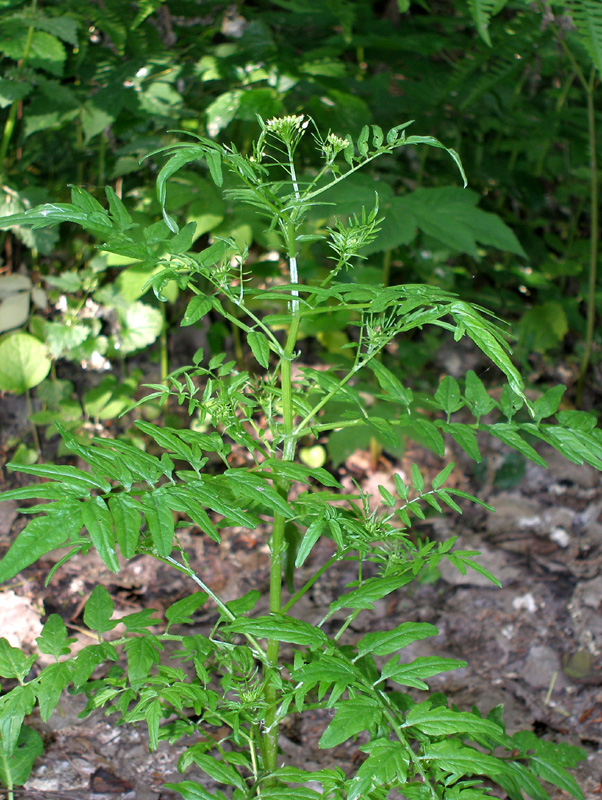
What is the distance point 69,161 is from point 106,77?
37cm

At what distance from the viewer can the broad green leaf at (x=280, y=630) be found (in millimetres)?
792

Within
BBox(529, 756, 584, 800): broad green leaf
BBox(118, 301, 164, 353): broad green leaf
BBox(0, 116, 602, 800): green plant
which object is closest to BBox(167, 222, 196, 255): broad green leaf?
BBox(0, 116, 602, 800): green plant

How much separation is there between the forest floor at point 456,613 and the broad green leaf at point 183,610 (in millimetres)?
388

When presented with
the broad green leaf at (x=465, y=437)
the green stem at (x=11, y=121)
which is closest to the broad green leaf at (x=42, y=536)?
the broad green leaf at (x=465, y=437)

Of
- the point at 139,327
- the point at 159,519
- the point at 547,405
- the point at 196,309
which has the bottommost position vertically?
the point at 139,327

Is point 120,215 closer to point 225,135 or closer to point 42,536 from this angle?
point 42,536

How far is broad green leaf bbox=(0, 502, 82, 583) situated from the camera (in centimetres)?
59

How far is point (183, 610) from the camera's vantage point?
3.21ft

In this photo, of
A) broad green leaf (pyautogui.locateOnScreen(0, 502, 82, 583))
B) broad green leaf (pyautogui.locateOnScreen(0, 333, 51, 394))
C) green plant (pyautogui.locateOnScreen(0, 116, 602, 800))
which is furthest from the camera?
broad green leaf (pyautogui.locateOnScreen(0, 333, 51, 394))


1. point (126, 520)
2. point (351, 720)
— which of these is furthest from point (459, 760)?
point (126, 520)

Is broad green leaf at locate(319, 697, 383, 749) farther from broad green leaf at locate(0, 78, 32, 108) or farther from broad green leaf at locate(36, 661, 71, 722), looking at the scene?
broad green leaf at locate(0, 78, 32, 108)

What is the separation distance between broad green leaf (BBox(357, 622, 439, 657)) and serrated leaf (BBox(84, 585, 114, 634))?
387mm

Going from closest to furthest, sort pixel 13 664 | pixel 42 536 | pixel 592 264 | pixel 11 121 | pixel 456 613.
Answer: pixel 42 536, pixel 13 664, pixel 456 613, pixel 11 121, pixel 592 264

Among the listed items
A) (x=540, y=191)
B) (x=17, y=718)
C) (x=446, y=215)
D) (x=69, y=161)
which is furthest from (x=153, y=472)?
(x=540, y=191)
